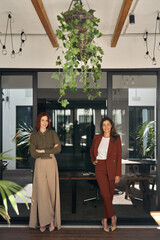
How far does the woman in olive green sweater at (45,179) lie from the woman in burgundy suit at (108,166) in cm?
61

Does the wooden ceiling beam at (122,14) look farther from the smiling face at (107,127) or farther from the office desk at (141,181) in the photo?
the office desk at (141,181)

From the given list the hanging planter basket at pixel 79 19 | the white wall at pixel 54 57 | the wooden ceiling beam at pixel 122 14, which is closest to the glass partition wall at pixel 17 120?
the white wall at pixel 54 57

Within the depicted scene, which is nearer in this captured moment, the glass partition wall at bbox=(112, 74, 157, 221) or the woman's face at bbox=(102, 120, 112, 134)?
the woman's face at bbox=(102, 120, 112, 134)

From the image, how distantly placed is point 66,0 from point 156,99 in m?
2.11

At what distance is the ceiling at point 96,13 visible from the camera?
10.1 ft

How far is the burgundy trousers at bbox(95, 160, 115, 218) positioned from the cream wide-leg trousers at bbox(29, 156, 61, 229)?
626 mm

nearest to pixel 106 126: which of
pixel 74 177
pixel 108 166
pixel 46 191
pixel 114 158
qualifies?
pixel 114 158

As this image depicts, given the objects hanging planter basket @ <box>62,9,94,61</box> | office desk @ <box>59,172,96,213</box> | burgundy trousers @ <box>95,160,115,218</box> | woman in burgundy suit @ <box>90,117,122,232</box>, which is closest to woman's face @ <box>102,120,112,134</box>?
woman in burgundy suit @ <box>90,117,122,232</box>

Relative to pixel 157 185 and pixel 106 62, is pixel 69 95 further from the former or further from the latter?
pixel 157 185

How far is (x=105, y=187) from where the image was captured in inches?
154

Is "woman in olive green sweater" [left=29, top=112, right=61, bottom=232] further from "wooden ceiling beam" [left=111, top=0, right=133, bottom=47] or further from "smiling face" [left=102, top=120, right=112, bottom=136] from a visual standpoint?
"wooden ceiling beam" [left=111, top=0, right=133, bottom=47]

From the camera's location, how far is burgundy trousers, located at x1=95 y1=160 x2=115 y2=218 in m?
3.89

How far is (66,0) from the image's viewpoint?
118 inches

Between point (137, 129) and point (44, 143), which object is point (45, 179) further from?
point (137, 129)
